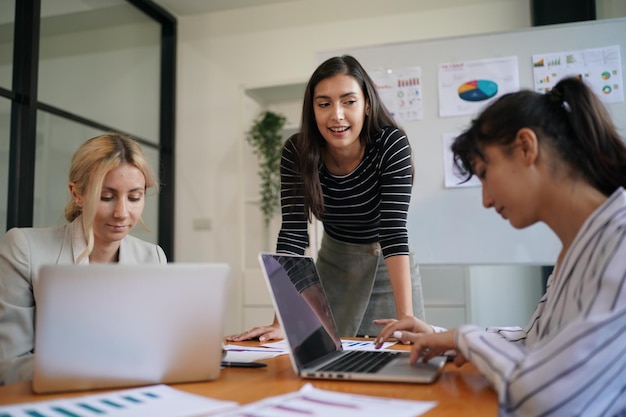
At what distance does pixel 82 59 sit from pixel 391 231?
2.44 meters

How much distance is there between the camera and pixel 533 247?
2.48 meters

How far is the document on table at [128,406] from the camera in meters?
0.61

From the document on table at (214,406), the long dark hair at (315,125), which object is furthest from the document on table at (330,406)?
the long dark hair at (315,125)

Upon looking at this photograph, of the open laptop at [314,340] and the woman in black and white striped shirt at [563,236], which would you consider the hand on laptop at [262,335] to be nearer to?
the open laptop at [314,340]

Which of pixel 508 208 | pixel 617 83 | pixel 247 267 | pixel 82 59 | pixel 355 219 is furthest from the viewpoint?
pixel 247 267

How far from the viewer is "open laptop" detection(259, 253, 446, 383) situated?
31.1 inches

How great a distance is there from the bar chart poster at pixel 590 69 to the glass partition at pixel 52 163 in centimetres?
201

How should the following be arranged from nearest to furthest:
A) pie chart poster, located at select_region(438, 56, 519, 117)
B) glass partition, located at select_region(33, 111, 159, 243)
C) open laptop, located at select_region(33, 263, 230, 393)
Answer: open laptop, located at select_region(33, 263, 230, 393) < pie chart poster, located at select_region(438, 56, 519, 117) < glass partition, located at select_region(33, 111, 159, 243)

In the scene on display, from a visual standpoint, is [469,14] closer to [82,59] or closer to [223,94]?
[223,94]

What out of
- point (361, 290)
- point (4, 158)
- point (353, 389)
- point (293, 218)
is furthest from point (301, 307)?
point (4, 158)

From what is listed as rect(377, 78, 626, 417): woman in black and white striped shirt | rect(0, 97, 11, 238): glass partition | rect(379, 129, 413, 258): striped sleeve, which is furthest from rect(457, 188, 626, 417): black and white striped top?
rect(0, 97, 11, 238): glass partition

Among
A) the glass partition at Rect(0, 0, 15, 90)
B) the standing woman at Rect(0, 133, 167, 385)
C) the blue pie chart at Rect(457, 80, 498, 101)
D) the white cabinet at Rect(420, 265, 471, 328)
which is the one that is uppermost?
A: the glass partition at Rect(0, 0, 15, 90)

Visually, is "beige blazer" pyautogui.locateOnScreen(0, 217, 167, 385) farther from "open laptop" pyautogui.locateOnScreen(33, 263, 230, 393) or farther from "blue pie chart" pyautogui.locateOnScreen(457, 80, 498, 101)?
"blue pie chart" pyautogui.locateOnScreen(457, 80, 498, 101)

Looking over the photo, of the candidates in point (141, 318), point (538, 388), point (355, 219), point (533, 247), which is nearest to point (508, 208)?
point (538, 388)
